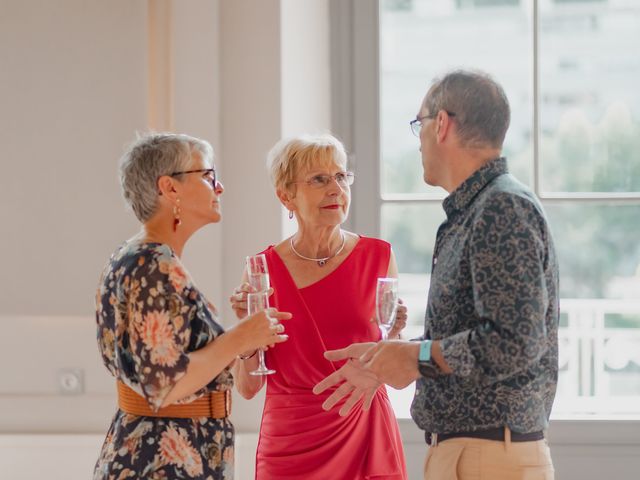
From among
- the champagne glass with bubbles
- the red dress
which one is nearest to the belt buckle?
the champagne glass with bubbles

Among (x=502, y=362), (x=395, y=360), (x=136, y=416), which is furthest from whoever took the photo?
(x=136, y=416)

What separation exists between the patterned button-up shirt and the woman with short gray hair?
0.47 m

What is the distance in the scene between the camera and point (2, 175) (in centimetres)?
370

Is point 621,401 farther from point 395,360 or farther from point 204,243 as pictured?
point 395,360

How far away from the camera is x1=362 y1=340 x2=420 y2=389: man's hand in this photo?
197 centimetres

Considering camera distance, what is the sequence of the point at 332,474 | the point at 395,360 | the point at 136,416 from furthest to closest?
1. the point at 332,474
2. the point at 136,416
3. the point at 395,360

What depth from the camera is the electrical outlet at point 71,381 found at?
3.64 meters

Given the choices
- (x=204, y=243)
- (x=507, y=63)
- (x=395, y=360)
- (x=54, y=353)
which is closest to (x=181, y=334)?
(x=395, y=360)

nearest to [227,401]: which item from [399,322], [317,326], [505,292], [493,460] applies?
[317,326]

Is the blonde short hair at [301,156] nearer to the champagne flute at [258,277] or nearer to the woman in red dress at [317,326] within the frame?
the woman in red dress at [317,326]

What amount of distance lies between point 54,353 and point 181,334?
1732 millimetres

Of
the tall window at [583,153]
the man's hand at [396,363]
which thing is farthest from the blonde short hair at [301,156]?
the tall window at [583,153]

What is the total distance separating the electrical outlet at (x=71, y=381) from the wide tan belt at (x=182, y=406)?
1.47 m

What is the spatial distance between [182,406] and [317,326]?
0.55m
